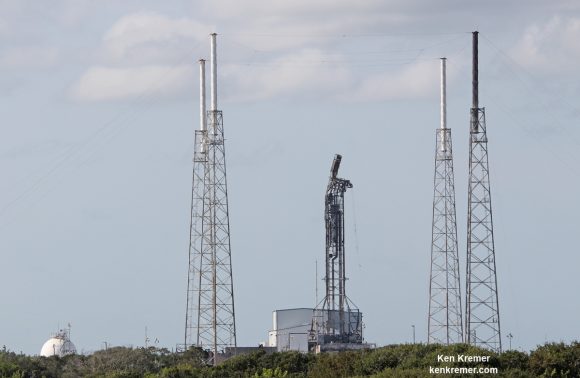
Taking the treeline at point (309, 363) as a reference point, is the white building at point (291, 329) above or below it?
above

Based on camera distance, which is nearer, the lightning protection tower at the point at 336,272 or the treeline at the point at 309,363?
the treeline at the point at 309,363

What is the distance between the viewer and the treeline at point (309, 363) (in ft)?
197

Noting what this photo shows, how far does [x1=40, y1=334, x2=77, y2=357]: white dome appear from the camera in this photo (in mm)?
109062

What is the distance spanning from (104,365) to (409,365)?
98.8 ft

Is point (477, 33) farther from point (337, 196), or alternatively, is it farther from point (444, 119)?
point (337, 196)

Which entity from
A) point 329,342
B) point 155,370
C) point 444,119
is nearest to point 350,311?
point 329,342

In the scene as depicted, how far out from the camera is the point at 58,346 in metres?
109

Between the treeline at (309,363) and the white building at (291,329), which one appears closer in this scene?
the treeline at (309,363)

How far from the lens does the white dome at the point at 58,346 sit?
109062mm

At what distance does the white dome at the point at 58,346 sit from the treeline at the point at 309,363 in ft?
43.7

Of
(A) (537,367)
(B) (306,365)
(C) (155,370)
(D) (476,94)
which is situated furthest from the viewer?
(D) (476,94)

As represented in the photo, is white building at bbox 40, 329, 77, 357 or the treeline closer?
the treeline

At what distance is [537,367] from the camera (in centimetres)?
6128

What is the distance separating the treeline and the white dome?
1332cm
